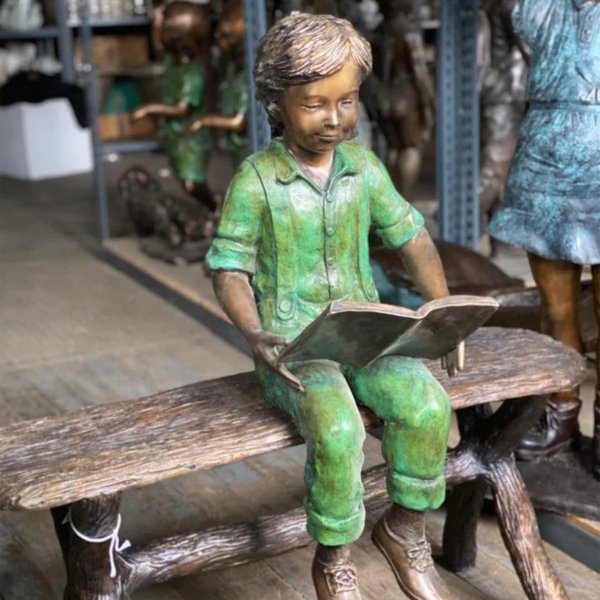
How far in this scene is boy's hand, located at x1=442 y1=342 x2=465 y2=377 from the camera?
2410 mm

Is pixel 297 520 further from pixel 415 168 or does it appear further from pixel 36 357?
pixel 415 168

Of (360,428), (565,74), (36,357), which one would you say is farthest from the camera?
(36,357)

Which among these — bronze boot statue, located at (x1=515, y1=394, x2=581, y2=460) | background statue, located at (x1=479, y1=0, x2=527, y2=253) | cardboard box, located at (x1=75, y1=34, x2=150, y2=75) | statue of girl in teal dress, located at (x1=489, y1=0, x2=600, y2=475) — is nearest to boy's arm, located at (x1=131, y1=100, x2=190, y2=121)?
background statue, located at (x1=479, y1=0, x2=527, y2=253)

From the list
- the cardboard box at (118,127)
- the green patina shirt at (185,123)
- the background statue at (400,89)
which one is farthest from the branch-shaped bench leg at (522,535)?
the cardboard box at (118,127)

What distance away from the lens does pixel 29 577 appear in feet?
9.85

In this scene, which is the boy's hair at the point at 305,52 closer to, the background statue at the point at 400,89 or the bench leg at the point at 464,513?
the bench leg at the point at 464,513

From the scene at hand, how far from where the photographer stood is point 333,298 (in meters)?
2.44

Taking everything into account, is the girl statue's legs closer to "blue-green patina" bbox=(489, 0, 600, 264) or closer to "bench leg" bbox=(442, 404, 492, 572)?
"blue-green patina" bbox=(489, 0, 600, 264)

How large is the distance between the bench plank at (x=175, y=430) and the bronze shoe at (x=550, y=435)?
52 centimetres

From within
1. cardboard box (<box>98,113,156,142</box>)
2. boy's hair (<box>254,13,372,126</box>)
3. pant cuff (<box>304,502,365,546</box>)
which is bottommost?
cardboard box (<box>98,113,156,142</box>)

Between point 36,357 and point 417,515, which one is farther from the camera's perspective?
point 36,357

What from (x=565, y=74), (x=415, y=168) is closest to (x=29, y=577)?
(x=565, y=74)

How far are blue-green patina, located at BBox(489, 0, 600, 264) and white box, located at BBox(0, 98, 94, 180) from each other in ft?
23.7

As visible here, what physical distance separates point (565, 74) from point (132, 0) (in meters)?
6.15
